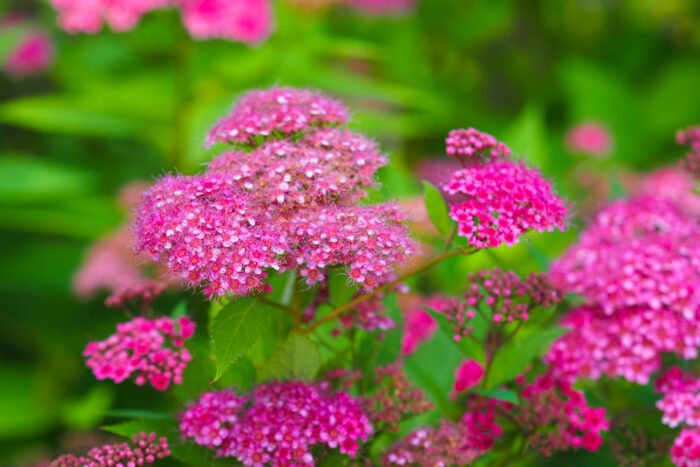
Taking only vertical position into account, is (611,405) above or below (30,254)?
above

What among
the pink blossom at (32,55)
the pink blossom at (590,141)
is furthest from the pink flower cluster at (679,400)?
the pink blossom at (32,55)

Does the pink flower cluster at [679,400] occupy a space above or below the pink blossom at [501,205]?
below

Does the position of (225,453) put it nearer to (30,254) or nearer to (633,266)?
(633,266)

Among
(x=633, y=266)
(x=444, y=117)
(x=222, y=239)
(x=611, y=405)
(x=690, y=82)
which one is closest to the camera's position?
(x=222, y=239)

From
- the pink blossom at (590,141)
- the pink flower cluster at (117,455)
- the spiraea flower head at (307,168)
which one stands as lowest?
the pink blossom at (590,141)

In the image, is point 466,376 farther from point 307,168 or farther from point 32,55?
point 32,55

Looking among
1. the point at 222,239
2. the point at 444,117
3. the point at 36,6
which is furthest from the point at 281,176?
the point at 36,6

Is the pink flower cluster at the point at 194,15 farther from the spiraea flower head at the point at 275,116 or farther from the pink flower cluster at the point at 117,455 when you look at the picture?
the pink flower cluster at the point at 117,455
